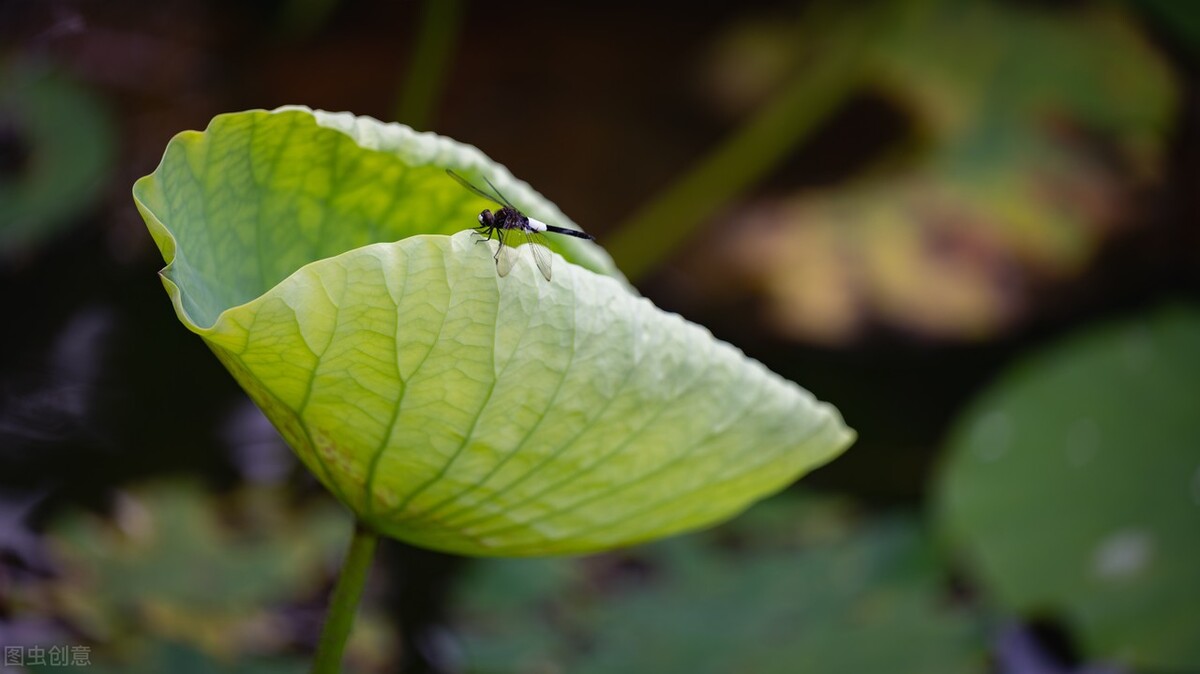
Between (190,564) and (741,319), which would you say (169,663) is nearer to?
(190,564)

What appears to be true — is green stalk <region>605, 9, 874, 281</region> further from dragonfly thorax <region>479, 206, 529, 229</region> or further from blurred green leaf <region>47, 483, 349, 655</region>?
dragonfly thorax <region>479, 206, 529, 229</region>

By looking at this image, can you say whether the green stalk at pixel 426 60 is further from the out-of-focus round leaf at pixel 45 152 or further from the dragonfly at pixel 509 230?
the dragonfly at pixel 509 230

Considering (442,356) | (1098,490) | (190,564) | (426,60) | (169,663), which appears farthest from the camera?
(426,60)

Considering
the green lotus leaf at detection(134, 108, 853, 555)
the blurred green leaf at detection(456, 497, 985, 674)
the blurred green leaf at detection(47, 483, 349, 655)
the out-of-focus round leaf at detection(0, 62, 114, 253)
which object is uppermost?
the green lotus leaf at detection(134, 108, 853, 555)

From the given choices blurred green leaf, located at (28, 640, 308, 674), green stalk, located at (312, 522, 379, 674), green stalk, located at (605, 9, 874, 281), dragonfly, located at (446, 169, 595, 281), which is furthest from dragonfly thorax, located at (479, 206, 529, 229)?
green stalk, located at (605, 9, 874, 281)

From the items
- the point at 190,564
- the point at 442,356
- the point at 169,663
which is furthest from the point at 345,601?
the point at 190,564

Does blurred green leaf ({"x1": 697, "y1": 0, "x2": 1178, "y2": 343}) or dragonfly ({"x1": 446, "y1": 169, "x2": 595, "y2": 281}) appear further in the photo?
blurred green leaf ({"x1": 697, "y1": 0, "x2": 1178, "y2": 343})

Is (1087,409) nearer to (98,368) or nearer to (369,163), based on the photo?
(369,163)
